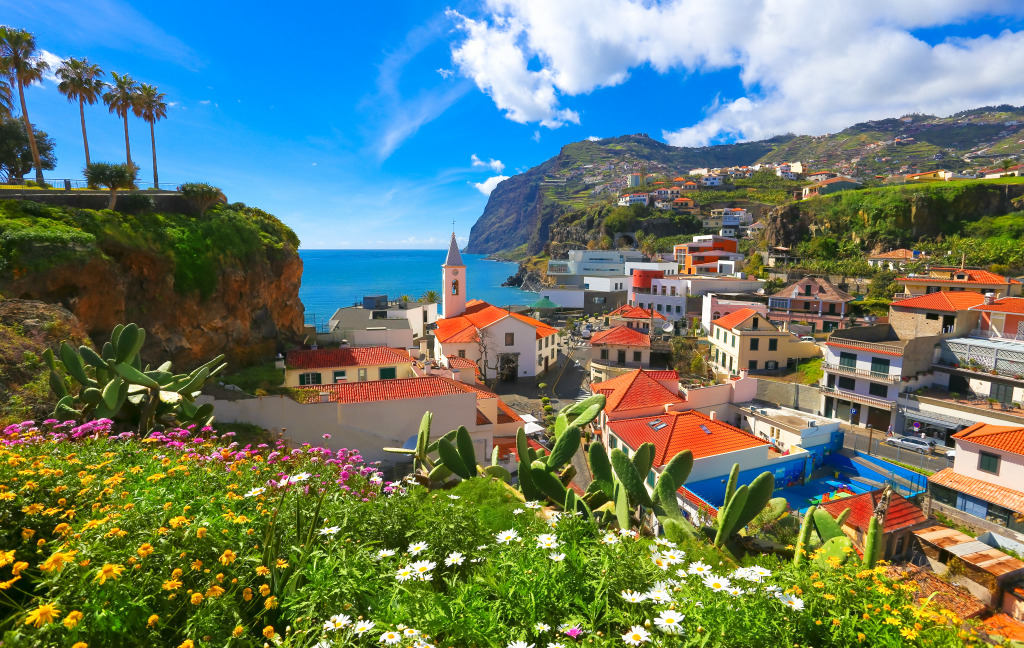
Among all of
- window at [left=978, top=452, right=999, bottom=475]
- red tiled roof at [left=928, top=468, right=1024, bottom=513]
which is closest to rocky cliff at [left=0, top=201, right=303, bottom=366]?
red tiled roof at [left=928, top=468, right=1024, bottom=513]

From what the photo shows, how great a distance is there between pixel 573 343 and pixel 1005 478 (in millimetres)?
32084

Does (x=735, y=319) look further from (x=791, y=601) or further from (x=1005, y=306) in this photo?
(x=791, y=601)

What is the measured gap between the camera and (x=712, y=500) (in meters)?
15.1

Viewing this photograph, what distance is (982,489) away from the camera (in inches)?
680

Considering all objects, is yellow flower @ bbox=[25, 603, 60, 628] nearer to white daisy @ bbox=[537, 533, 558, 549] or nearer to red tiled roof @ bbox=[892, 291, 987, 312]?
white daisy @ bbox=[537, 533, 558, 549]

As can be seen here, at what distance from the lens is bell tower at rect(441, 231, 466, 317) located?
39062mm

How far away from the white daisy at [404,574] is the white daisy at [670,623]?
145 cm

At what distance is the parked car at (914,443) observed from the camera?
22.2m

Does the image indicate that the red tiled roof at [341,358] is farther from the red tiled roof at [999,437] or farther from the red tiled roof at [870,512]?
the red tiled roof at [999,437]

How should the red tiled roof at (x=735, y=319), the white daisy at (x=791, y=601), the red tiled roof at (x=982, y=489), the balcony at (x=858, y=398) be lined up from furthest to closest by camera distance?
1. the red tiled roof at (x=735, y=319)
2. the balcony at (x=858, y=398)
3. the red tiled roof at (x=982, y=489)
4. the white daisy at (x=791, y=601)

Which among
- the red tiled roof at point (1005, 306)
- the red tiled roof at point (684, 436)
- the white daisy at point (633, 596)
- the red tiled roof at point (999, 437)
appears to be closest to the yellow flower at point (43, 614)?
the white daisy at point (633, 596)

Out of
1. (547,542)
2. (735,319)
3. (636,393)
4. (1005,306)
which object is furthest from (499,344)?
(1005,306)

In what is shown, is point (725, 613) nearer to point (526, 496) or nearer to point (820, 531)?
point (526, 496)

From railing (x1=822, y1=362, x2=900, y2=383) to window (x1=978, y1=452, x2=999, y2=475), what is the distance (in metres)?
8.22
